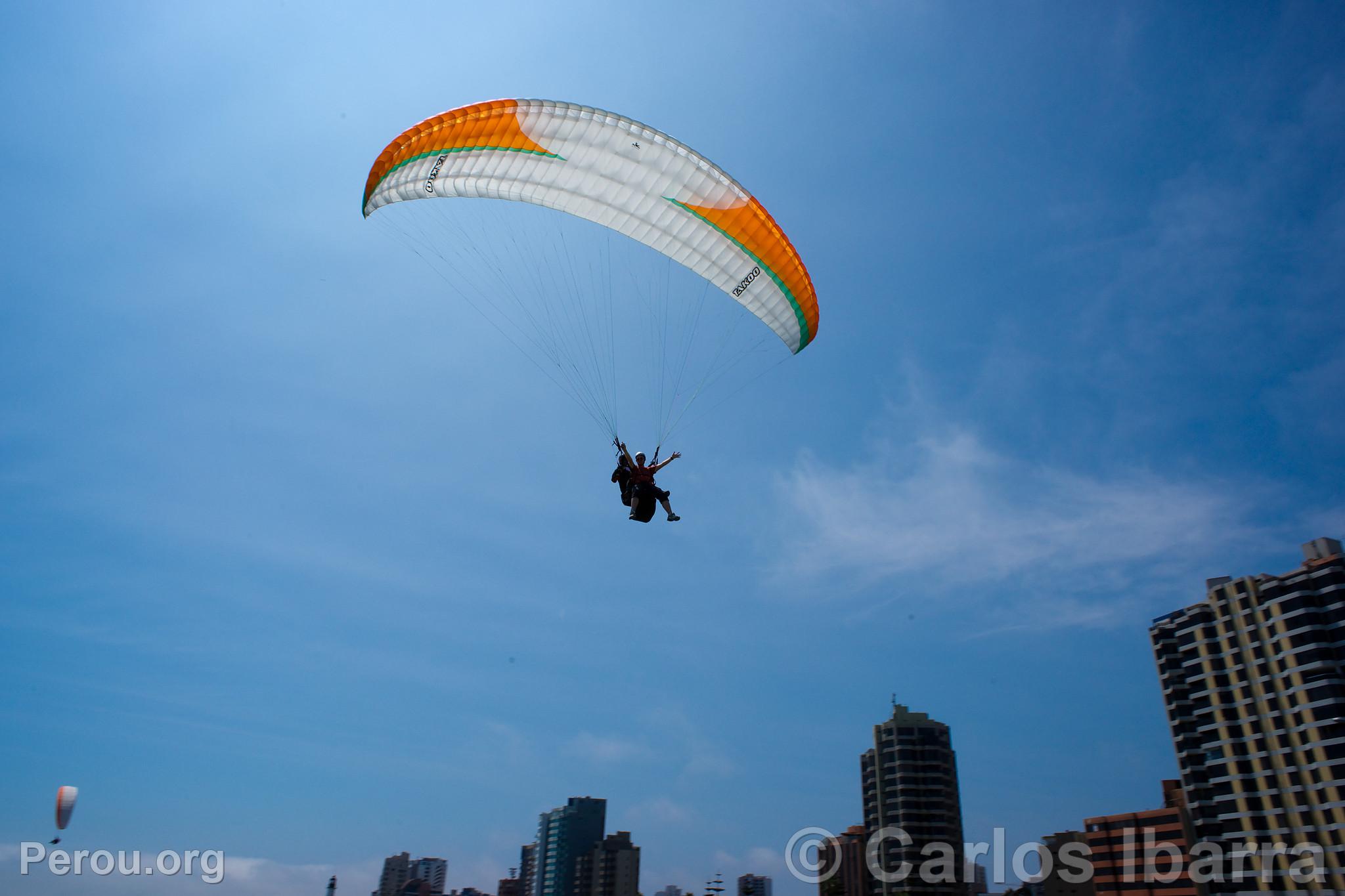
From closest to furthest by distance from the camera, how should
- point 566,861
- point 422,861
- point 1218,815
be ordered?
point 1218,815 < point 566,861 < point 422,861

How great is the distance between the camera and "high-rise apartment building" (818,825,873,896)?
86.4m

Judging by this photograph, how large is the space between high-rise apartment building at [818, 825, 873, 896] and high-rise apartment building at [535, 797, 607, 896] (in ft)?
136

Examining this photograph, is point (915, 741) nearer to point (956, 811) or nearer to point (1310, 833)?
point (956, 811)

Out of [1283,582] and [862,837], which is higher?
[1283,582]

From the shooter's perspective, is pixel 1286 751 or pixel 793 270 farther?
pixel 1286 751

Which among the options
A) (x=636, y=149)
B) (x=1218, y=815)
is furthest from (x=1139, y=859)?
(x=636, y=149)

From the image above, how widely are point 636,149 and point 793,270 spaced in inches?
181

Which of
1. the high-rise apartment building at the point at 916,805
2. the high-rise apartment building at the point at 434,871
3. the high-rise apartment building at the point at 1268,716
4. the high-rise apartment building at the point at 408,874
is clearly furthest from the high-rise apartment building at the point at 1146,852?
the high-rise apartment building at the point at 434,871

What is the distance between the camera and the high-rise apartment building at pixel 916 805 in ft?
234

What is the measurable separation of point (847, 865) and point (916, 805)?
2528 cm

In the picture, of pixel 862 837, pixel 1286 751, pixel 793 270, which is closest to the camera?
pixel 793 270

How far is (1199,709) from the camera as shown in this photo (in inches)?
2441

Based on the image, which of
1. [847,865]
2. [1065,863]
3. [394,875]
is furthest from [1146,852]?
[394,875]

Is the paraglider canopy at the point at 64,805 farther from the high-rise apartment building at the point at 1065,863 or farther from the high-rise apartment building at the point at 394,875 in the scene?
the high-rise apartment building at the point at 394,875
